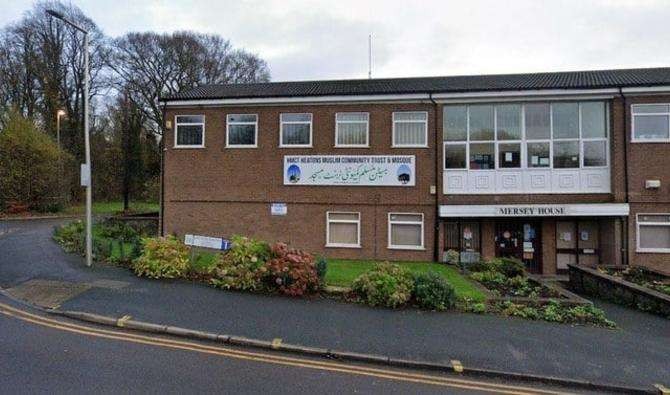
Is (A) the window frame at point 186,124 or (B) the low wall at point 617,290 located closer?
(B) the low wall at point 617,290

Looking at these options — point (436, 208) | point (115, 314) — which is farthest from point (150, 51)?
point (115, 314)

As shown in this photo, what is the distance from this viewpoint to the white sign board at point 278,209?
51.2 ft

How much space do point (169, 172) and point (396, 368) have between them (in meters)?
13.3

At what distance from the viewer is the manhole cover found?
8070mm

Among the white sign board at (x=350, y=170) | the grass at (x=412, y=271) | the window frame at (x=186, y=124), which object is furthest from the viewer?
the window frame at (x=186, y=124)

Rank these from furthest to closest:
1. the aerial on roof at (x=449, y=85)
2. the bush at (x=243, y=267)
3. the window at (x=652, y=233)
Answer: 1. the aerial on roof at (x=449, y=85)
2. the window at (x=652, y=233)
3. the bush at (x=243, y=267)

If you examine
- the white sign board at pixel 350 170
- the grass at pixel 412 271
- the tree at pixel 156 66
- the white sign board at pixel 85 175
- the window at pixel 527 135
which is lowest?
the grass at pixel 412 271

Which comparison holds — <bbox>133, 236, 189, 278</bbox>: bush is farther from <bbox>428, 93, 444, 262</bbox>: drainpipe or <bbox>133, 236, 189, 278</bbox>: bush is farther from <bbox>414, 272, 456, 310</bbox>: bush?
<bbox>428, 93, 444, 262</bbox>: drainpipe

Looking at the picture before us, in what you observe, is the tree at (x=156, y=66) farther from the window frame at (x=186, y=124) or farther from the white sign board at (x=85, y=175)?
the white sign board at (x=85, y=175)

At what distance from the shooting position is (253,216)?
15.8 m

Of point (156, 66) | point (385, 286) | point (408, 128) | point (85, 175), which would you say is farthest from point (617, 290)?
point (156, 66)

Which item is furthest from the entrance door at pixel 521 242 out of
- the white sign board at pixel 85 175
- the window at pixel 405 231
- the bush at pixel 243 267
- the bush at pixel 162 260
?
the white sign board at pixel 85 175

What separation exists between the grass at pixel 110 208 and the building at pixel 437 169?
16982mm

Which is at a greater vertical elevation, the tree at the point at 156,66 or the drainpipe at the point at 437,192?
the tree at the point at 156,66
